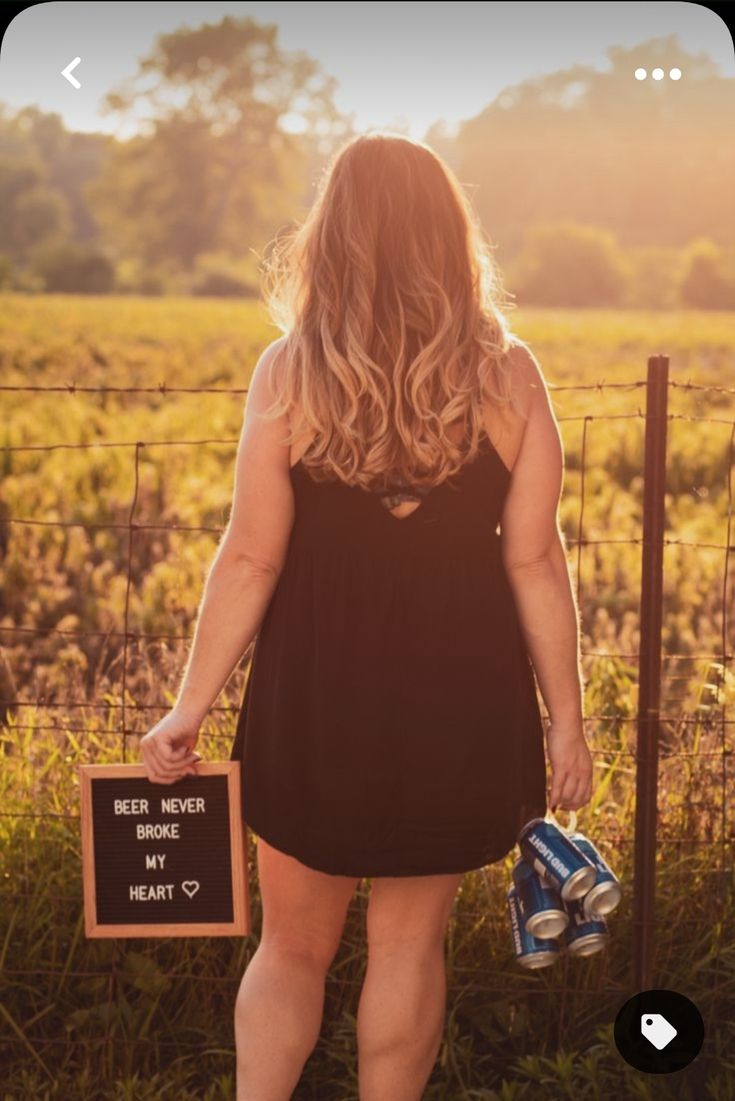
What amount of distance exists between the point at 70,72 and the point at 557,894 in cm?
200

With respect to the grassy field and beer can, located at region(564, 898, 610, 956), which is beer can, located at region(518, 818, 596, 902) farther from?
the grassy field

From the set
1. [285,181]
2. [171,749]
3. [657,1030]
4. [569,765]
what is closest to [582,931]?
[569,765]

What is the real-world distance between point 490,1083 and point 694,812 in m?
0.85

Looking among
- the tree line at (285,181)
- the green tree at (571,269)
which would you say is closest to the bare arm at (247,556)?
the tree line at (285,181)

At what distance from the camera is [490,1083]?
3.22 m

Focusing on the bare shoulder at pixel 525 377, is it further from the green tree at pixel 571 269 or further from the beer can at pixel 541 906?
the green tree at pixel 571 269

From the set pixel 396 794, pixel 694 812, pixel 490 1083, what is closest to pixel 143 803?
pixel 396 794

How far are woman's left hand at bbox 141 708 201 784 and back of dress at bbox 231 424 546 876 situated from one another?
0.60 ft

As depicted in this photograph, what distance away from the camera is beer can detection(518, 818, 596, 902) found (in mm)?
2414

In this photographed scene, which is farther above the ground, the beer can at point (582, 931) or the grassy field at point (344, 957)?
the beer can at point (582, 931)

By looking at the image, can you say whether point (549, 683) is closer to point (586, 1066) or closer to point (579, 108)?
point (586, 1066)

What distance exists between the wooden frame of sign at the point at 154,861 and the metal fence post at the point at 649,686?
3.15ft

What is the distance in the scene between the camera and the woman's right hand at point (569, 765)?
2.62 meters

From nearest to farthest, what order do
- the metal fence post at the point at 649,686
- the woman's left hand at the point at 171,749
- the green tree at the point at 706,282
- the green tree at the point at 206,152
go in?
the woman's left hand at the point at 171,749, the metal fence post at the point at 649,686, the green tree at the point at 706,282, the green tree at the point at 206,152
